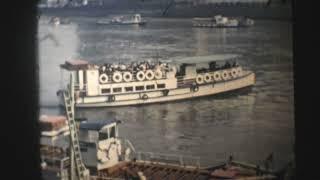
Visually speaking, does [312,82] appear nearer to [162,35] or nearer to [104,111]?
[162,35]

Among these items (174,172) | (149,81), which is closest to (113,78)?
(149,81)

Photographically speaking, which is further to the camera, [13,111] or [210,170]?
[13,111]

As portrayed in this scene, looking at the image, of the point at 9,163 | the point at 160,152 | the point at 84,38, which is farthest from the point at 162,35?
the point at 9,163

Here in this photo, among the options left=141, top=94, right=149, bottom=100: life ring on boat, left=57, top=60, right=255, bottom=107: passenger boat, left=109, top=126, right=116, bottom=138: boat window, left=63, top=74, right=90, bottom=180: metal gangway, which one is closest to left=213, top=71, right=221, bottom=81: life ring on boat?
left=57, top=60, right=255, bottom=107: passenger boat

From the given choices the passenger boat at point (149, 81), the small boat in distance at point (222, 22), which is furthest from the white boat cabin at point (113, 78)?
the small boat in distance at point (222, 22)

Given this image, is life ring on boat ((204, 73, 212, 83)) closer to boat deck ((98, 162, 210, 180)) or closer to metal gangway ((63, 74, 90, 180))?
boat deck ((98, 162, 210, 180))

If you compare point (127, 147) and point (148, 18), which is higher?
point (148, 18)

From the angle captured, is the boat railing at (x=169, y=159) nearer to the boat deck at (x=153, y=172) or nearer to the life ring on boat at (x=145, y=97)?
the boat deck at (x=153, y=172)

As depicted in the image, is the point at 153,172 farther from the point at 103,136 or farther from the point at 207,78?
the point at 207,78
